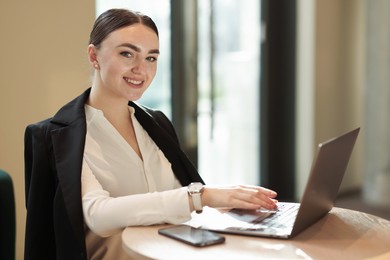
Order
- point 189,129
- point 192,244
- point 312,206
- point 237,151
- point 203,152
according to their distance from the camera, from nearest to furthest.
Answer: point 192,244, point 312,206, point 189,129, point 203,152, point 237,151

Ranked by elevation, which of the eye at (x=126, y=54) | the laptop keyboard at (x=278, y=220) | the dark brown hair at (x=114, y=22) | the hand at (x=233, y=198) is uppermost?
the dark brown hair at (x=114, y=22)

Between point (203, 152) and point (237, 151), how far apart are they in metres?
0.55

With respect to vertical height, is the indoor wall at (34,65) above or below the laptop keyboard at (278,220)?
above

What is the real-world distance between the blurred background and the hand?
7.18 ft

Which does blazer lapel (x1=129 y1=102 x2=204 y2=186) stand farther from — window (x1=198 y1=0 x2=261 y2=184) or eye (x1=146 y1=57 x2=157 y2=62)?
window (x1=198 y1=0 x2=261 y2=184)

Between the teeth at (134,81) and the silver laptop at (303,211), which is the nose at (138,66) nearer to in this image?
the teeth at (134,81)

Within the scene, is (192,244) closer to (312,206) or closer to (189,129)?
(312,206)

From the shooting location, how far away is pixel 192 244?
1219 millimetres

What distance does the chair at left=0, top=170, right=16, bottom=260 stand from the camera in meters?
1.76

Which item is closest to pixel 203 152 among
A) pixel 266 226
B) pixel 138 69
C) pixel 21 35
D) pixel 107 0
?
pixel 107 0

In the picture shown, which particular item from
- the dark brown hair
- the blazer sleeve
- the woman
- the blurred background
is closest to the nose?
the woman

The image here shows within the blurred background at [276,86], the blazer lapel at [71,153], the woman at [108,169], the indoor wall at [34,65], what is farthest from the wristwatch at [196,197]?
the blurred background at [276,86]

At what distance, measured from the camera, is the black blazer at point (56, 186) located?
4.95 ft

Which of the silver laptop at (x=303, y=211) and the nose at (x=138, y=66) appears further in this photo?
the nose at (x=138, y=66)
